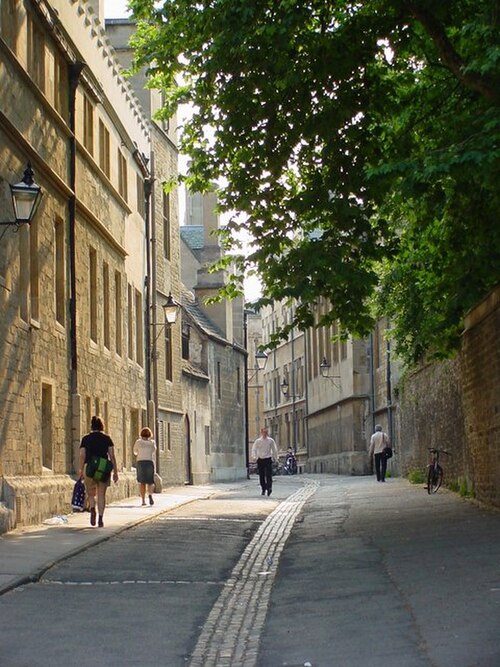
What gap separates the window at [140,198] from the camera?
36188mm

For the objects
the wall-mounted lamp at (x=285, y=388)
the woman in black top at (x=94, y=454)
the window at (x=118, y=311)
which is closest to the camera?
the woman in black top at (x=94, y=454)

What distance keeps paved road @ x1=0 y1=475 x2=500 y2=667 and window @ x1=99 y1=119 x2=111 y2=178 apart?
12.6 metres

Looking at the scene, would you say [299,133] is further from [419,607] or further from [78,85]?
[419,607]

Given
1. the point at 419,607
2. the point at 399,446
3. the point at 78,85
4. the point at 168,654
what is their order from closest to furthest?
the point at 168,654 < the point at 419,607 < the point at 78,85 < the point at 399,446

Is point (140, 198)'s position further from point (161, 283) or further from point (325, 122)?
point (325, 122)

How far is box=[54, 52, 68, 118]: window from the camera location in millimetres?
24328

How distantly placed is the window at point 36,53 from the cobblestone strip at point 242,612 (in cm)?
895

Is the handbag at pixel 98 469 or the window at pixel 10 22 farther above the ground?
the window at pixel 10 22

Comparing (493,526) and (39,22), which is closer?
(493,526)

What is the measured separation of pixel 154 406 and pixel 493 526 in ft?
66.2

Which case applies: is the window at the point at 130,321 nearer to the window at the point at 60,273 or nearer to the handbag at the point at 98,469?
the window at the point at 60,273

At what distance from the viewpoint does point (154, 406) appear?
119ft

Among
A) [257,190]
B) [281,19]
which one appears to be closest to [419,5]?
[281,19]

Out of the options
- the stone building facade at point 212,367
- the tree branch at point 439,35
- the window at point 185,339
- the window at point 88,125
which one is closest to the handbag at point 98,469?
the tree branch at point 439,35
